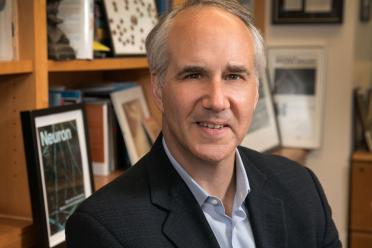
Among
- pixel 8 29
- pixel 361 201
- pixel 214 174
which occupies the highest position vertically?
pixel 8 29

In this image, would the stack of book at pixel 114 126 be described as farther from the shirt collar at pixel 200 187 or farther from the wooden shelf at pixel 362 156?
the wooden shelf at pixel 362 156

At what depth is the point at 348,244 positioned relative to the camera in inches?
112

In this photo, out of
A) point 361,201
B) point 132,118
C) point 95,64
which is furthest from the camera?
point 361,201

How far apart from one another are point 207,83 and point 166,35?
14 centimetres

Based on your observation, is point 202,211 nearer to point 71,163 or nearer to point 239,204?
point 239,204

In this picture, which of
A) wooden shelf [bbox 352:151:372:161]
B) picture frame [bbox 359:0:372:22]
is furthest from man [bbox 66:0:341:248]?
picture frame [bbox 359:0:372:22]

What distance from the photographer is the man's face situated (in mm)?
1117

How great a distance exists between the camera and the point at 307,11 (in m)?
2.80

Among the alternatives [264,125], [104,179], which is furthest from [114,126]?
[264,125]

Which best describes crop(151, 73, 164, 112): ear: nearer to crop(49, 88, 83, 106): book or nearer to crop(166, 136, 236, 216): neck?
crop(166, 136, 236, 216): neck

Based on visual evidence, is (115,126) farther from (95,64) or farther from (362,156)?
(362,156)

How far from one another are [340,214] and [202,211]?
6.14ft

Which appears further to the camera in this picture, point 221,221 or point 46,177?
point 46,177

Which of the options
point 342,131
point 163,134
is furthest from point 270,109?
point 163,134
